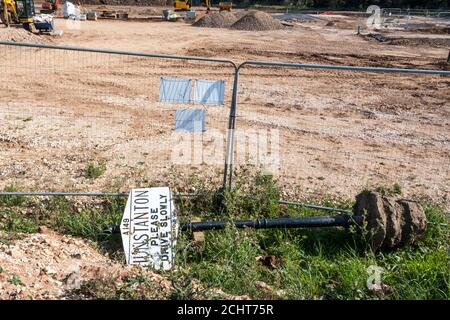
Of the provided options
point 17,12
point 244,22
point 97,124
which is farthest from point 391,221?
point 244,22

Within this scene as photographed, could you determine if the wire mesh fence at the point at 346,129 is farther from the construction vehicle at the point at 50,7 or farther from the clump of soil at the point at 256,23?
the construction vehicle at the point at 50,7

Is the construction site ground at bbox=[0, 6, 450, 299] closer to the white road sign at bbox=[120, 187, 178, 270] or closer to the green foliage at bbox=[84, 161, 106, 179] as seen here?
the green foliage at bbox=[84, 161, 106, 179]

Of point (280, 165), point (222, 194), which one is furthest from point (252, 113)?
point (222, 194)

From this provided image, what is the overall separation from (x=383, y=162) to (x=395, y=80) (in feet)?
26.0

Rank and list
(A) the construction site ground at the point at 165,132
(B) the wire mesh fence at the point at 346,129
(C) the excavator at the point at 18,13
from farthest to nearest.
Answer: (C) the excavator at the point at 18,13, (B) the wire mesh fence at the point at 346,129, (A) the construction site ground at the point at 165,132

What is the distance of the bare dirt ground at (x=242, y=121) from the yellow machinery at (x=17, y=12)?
25.2 feet

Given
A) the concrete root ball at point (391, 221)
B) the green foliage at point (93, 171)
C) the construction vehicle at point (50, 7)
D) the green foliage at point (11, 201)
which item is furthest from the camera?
the construction vehicle at point (50, 7)

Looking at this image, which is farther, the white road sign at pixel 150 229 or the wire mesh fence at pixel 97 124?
the wire mesh fence at pixel 97 124

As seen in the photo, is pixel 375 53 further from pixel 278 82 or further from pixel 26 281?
pixel 26 281

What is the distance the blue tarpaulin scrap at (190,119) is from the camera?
221 inches

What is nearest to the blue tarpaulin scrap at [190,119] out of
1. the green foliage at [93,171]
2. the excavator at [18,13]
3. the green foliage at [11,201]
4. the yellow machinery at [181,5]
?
the green foliage at [93,171]

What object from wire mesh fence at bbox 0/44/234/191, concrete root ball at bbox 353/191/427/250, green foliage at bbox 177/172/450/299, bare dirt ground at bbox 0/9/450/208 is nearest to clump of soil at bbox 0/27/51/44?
bare dirt ground at bbox 0/9/450/208

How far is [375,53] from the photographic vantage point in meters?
21.9

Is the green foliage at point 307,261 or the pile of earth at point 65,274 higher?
the pile of earth at point 65,274
